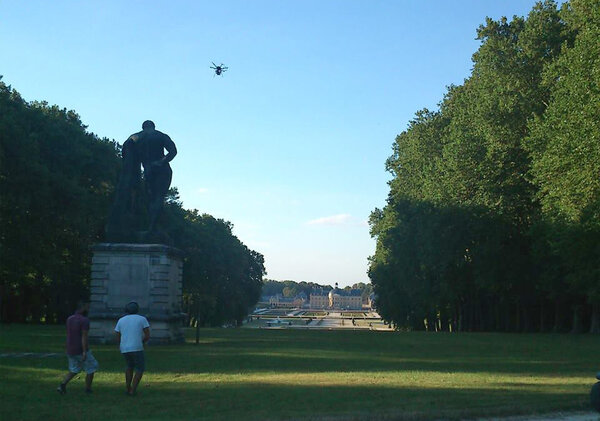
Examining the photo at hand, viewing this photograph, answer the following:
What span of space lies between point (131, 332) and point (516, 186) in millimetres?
35780

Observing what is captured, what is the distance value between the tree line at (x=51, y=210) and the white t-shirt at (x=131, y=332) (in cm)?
1621

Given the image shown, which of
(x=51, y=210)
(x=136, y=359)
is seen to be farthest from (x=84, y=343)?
(x=51, y=210)

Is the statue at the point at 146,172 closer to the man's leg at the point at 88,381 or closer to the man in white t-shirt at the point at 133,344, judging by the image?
the man's leg at the point at 88,381

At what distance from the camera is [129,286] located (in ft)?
94.8

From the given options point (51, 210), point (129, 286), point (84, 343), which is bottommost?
point (84, 343)

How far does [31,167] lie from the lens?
4016 centimetres

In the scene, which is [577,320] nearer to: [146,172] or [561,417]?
[146,172]

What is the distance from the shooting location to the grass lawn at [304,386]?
11852mm

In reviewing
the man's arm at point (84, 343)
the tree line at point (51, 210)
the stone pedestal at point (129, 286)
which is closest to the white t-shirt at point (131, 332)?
the man's arm at point (84, 343)

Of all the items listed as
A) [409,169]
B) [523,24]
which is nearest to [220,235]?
[409,169]

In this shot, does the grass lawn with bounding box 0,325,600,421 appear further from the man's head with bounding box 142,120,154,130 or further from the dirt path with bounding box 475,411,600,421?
the man's head with bounding box 142,120,154,130

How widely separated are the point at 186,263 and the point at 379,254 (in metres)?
18.7

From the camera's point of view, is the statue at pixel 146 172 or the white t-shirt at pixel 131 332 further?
the statue at pixel 146 172

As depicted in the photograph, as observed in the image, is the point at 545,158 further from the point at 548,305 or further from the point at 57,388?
the point at 57,388
